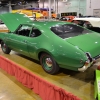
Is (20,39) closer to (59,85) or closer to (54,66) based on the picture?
(54,66)

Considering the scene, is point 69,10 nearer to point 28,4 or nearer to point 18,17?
point 18,17

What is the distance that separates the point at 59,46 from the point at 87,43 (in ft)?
2.18

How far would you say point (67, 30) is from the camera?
4031 millimetres

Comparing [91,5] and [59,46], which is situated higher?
[91,5]

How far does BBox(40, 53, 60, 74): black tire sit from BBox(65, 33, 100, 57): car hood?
649 millimetres

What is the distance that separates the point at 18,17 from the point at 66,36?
9.91ft

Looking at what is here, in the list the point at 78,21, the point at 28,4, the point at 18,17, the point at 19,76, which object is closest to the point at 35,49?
the point at 19,76

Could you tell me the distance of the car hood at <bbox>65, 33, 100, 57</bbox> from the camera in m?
3.16

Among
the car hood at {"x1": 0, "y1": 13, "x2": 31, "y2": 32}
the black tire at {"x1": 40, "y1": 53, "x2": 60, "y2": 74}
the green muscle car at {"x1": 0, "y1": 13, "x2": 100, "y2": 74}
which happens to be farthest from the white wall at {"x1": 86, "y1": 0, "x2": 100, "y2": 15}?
the black tire at {"x1": 40, "y1": 53, "x2": 60, "y2": 74}

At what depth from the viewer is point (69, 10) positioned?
17969 millimetres

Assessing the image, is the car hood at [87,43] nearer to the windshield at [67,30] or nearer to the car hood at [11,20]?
the windshield at [67,30]

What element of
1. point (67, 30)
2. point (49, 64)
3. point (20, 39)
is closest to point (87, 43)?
point (67, 30)

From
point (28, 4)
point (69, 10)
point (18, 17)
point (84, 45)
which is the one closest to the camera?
point (84, 45)

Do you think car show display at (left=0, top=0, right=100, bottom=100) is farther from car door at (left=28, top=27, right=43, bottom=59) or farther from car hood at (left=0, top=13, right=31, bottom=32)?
car hood at (left=0, top=13, right=31, bottom=32)
